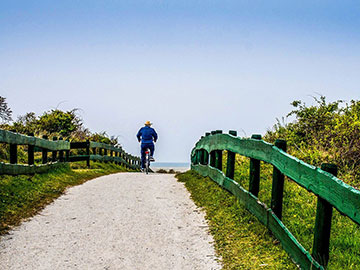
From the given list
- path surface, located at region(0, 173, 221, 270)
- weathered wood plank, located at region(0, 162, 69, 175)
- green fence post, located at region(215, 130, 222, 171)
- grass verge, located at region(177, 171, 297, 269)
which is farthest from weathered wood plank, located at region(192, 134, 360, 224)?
weathered wood plank, located at region(0, 162, 69, 175)

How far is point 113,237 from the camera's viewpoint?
660 cm

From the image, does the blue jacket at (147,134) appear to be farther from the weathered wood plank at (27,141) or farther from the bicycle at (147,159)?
the weathered wood plank at (27,141)

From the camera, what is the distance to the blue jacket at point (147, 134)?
58.7 ft

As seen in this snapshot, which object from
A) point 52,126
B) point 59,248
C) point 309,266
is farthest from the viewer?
point 52,126

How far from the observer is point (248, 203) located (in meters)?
6.88

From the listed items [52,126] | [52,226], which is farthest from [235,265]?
[52,126]

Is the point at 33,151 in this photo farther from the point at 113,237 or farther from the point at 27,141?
the point at 113,237

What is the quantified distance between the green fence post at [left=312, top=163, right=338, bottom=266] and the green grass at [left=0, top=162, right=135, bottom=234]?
4.98m

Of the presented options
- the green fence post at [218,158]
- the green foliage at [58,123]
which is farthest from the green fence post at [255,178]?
the green foliage at [58,123]

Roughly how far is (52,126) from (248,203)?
19.5 metres

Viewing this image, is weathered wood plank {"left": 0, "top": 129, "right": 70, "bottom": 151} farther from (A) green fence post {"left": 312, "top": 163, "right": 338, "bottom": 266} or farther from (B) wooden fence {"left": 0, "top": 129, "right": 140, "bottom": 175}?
(A) green fence post {"left": 312, "top": 163, "right": 338, "bottom": 266}

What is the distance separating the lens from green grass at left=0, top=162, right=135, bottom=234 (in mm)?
7657

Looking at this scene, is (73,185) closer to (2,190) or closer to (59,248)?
(2,190)

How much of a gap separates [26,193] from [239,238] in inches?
211
